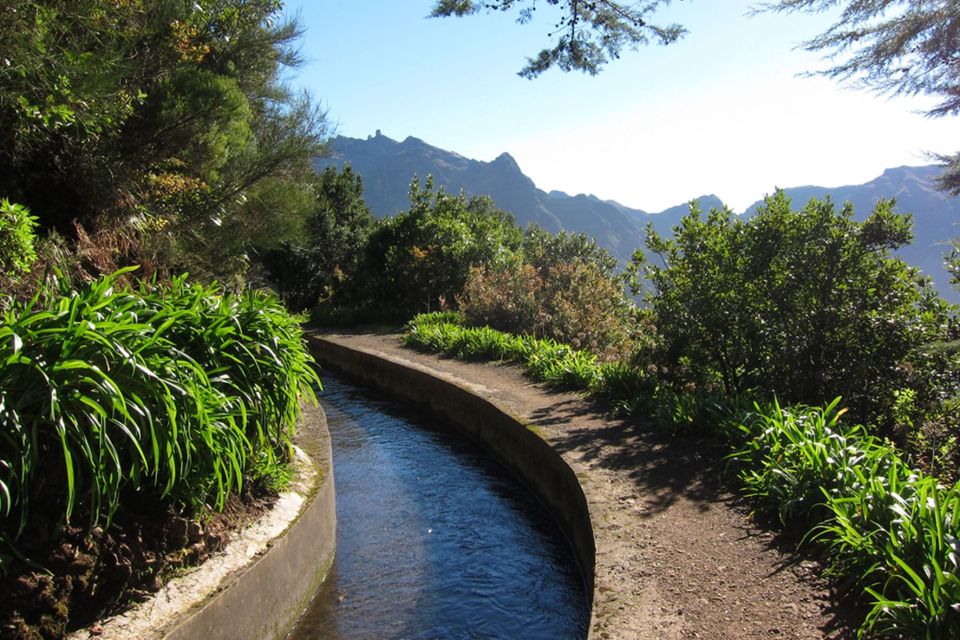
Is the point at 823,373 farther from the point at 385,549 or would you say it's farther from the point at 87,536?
the point at 87,536

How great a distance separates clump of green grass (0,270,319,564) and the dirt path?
2.13 m

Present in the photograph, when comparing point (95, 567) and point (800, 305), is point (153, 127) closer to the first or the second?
point (95, 567)

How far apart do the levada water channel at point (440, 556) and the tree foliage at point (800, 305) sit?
2.46 metres

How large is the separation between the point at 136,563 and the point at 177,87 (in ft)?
21.9

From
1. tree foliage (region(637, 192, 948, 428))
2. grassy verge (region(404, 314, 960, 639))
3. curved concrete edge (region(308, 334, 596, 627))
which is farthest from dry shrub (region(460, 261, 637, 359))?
grassy verge (region(404, 314, 960, 639))

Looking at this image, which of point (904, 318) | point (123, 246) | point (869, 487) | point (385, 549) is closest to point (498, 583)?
point (385, 549)

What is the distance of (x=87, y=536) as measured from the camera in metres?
2.76

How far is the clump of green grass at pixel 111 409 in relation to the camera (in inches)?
102

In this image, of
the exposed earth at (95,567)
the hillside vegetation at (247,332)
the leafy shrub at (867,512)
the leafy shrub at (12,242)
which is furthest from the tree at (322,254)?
the exposed earth at (95,567)

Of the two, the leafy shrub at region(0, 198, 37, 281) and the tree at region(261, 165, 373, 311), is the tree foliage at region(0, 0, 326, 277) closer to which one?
the leafy shrub at region(0, 198, 37, 281)

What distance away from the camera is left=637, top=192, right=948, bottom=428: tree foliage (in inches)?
221

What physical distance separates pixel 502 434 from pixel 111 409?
472 centimetres

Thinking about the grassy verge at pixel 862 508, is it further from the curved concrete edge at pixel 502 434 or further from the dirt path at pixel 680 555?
the curved concrete edge at pixel 502 434

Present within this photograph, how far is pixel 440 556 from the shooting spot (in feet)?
16.1
